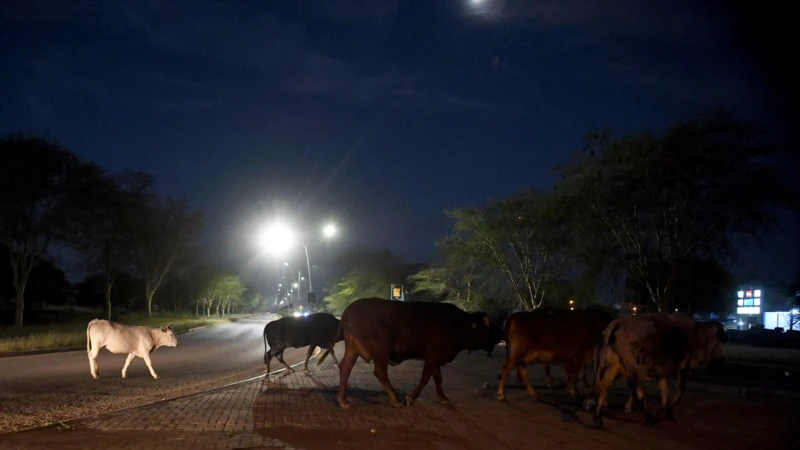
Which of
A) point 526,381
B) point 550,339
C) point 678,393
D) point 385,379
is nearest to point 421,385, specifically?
point 385,379

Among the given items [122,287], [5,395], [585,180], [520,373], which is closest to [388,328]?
[520,373]

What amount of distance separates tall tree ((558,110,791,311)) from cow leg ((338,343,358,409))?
59.0 ft

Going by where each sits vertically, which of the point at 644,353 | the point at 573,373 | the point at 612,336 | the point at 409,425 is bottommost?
the point at 409,425

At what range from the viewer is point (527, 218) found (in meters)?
39.3

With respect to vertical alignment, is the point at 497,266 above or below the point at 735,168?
below

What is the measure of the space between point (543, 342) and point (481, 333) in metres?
1.08

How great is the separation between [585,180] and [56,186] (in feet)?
92.6

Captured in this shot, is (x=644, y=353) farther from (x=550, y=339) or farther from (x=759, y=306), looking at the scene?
Answer: (x=759, y=306)

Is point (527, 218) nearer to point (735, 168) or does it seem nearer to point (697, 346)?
Answer: point (735, 168)

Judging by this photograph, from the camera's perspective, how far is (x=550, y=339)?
12.9 meters

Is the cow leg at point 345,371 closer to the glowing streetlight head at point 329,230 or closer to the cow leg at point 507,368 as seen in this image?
the cow leg at point 507,368

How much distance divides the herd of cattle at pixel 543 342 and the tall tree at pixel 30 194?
1226 inches

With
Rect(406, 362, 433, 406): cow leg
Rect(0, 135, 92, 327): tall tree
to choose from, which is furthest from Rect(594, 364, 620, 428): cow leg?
Rect(0, 135, 92, 327): tall tree

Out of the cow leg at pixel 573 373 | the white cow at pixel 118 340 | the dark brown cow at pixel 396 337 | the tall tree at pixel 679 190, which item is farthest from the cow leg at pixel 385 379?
the tall tree at pixel 679 190
